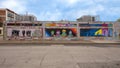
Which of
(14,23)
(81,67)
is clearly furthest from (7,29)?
(81,67)

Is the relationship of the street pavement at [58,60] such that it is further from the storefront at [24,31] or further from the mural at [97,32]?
the mural at [97,32]

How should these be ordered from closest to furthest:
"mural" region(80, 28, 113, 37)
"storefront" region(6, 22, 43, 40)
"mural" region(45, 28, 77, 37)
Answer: "storefront" region(6, 22, 43, 40) < "mural" region(45, 28, 77, 37) < "mural" region(80, 28, 113, 37)

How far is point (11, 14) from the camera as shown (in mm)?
105375

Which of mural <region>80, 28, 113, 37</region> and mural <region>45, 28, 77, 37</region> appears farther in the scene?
mural <region>80, 28, 113, 37</region>

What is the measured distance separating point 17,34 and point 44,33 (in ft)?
16.9

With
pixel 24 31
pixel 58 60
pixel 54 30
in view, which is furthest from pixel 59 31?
pixel 58 60

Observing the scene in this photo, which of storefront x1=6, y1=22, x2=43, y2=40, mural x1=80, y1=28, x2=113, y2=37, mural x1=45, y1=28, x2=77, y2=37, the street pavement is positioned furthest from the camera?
mural x1=80, y1=28, x2=113, y2=37

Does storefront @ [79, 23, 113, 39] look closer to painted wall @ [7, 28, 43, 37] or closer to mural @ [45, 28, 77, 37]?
mural @ [45, 28, 77, 37]

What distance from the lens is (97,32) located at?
141 feet

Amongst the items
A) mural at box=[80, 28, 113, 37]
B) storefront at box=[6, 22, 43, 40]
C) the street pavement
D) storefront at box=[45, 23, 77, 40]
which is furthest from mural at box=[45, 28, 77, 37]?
the street pavement

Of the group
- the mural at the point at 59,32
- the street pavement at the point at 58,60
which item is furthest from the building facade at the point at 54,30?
the street pavement at the point at 58,60

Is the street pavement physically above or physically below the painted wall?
below

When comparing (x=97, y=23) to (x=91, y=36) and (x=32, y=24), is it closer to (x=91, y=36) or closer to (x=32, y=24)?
(x=91, y=36)

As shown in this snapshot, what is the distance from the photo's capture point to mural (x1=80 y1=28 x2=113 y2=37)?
4278cm
